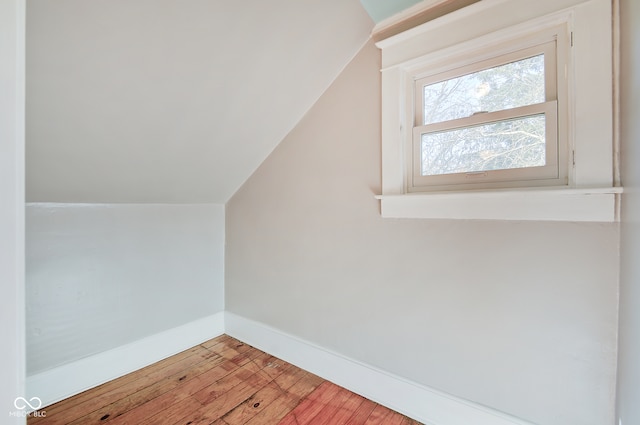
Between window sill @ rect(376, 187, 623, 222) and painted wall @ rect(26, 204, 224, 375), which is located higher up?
window sill @ rect(376, 187, 623, 222)

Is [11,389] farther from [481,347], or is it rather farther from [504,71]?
[504,71]

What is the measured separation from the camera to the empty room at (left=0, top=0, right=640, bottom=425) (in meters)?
1.02

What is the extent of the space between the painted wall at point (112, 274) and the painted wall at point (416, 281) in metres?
0.39

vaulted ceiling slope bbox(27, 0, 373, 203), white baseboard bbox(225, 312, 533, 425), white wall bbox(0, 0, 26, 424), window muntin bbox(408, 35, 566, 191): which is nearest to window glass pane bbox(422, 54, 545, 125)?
window muntin bbox(408, 35, 566, 191)

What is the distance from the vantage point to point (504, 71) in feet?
4.16

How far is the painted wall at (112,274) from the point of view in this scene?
1567 mm

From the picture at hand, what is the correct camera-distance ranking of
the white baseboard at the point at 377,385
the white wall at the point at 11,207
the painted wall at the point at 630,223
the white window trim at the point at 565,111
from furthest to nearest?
1. the white baseboard at the point at 377,385
2. the white window trim at the point at 565,111
3. the painted wall at the point at 630,223
4. the white wall at the point at 11,207

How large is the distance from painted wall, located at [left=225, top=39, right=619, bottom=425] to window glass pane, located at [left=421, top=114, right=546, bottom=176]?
27 centimetres

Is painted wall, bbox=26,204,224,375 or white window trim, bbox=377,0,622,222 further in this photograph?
painted wall, bbox=26,204,224,375

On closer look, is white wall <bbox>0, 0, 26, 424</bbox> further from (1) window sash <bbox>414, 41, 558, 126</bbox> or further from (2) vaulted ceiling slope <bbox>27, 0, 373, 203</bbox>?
(1) window sash <bbox>414, 41, 558, 126</bbox>

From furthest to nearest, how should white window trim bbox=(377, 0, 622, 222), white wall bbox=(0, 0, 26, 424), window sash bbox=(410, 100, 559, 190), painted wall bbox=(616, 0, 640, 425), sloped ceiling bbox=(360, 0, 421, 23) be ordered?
sloped ceiling bbox=(360, 0, 421, 23)
window sash bbox=(410, 100, 559, 190)
white window trim bbox=(377, 0, 622, 222)
painted wall bbox=(616, 0, 640, 425)
white wall bbox=(0, 0, 26, 424)

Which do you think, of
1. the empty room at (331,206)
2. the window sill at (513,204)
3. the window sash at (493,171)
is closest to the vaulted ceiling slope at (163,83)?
the empty room at (331,206)

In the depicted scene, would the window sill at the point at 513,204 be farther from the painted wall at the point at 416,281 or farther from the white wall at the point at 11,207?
the white wall at the point at 11,207

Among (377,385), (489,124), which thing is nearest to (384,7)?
(489,124)
